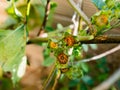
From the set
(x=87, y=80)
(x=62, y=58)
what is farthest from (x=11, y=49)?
(x=87, y=80)

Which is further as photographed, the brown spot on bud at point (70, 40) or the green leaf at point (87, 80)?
the green leaf at point (87, 80)

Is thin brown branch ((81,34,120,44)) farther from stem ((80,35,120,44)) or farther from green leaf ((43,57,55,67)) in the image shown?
green leaf ((43,57,55,67))

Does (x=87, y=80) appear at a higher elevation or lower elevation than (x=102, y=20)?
lower

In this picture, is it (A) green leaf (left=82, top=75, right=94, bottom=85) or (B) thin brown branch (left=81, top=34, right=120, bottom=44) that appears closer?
(B) thin brown branch (left=81, top=34, right=120, bottom=44)

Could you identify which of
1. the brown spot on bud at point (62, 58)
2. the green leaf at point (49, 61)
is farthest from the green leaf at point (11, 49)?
the green leaf at point (49, 61)

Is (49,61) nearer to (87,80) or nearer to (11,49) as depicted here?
(87,80)

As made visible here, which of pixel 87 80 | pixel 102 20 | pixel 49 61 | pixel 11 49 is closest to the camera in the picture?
pixel 102 20

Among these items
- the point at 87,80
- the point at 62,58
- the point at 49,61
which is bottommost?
the point at 87,80

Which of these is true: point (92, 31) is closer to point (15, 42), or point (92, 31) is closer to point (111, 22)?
point (111, 22)

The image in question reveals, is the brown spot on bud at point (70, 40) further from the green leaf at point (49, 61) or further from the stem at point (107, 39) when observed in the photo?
the green leaf at point (49, 61)

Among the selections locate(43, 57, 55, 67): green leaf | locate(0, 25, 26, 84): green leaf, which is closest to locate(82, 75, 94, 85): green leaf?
locate(43, 57, 55, 67): green leaf

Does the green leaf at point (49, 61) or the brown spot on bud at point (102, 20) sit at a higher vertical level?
the brown spot on bud at point (102, 20)

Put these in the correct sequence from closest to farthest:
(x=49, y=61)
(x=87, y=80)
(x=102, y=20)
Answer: (x=102, y=20) → (x=49, y=61) → (x=87, y=80)
